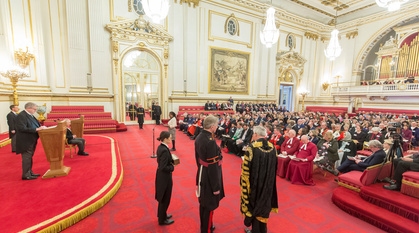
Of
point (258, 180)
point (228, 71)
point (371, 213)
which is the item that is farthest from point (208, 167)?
point (228, 71)

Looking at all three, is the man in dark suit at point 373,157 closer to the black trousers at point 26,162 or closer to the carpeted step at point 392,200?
the carpeted step at point 392,200

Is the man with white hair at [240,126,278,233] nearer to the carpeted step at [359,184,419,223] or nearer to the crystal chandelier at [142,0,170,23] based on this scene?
the carpeted step at [359,184,419,223]

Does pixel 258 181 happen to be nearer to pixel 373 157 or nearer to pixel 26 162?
pixel 373 157

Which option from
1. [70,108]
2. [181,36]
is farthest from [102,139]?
[181,36]

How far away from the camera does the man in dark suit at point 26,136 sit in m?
3.54

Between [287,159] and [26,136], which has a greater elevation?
[26,136]

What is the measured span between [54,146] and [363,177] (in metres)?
6.12

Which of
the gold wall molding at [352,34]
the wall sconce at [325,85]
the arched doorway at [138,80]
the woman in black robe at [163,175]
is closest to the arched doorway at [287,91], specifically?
the wall sconce at [325,85]

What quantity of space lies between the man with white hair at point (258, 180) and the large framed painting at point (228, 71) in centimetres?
1244

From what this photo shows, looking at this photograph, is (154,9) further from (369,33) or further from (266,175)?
(369,33)

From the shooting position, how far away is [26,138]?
3.63 metres

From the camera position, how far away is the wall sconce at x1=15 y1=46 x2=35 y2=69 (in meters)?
8.32

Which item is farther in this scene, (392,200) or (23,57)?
(23,57)

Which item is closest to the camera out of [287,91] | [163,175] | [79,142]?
[163,175]
